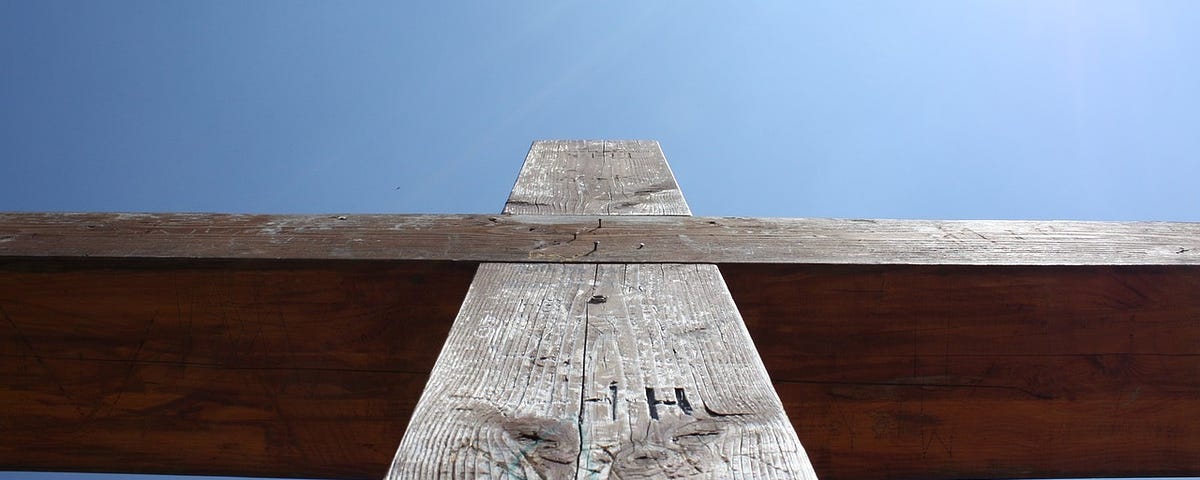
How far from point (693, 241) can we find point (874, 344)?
0.32 metres

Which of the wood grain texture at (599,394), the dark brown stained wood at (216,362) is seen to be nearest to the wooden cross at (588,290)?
the dark brown stained wood at (216,362)

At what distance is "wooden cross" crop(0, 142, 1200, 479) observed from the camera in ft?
4.08

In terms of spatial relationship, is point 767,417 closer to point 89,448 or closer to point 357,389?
point 357,389

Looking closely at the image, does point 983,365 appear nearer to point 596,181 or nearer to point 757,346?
point 757,346

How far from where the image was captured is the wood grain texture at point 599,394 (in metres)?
0.60

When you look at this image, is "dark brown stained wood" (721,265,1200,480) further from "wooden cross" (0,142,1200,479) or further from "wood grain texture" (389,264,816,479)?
"wood grain texture" (389,264,816,479)

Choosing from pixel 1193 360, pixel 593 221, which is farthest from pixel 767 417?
pixel 1193 360

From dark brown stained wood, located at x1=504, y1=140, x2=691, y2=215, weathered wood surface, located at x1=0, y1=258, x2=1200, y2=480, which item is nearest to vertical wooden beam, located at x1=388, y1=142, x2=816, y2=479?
weathered wood surface, located at x1=0, y1=258, x2=1200, y2=480

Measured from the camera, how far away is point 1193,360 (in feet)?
4.37

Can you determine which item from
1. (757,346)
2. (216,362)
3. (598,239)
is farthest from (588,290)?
(216,362)

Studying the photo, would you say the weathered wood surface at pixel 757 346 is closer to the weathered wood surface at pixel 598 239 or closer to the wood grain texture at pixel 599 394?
the weathered wood surface at pixel 598 239

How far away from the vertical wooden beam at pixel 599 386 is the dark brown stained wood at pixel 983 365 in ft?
0.80

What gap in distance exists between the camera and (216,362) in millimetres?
1335

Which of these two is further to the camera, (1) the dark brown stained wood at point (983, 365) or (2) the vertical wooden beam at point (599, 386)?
(1) the dark brown stained wood at point (983, 365)
